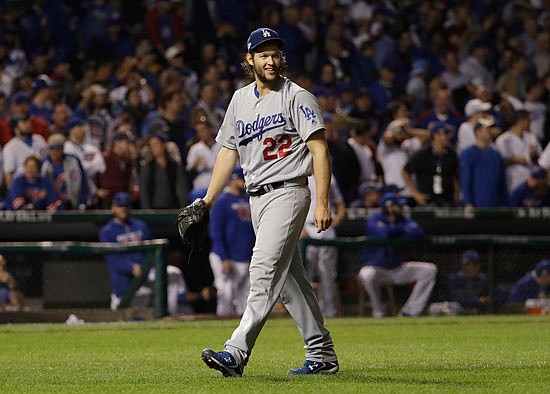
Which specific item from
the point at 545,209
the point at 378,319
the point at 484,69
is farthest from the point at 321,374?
the point at 484,69

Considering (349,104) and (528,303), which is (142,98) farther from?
(528,303)

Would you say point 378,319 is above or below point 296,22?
below

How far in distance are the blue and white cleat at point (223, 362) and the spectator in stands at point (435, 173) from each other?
349 inches

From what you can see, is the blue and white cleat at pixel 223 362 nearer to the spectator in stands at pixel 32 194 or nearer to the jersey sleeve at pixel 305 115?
the jersey sleeve at pixel 305 115

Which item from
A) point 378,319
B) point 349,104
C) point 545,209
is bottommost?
point 378,319

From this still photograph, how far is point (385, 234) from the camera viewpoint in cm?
1457

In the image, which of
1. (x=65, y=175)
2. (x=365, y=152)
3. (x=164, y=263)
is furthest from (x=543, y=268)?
(x=65, y=175)

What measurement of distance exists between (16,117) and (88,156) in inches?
38.9

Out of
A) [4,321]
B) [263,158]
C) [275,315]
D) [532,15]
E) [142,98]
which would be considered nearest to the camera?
[263,158]

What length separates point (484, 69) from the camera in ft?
64.8

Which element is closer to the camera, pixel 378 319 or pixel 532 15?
pixel 378 319

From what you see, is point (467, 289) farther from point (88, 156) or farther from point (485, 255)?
point (88, 156)

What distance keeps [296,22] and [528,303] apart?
7415 millimetres

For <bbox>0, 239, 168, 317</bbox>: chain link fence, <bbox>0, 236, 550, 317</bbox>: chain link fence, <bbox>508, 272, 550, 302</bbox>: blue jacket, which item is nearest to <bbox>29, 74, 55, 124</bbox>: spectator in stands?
<bbox>0, 236, 550, 317</bbox>: chain link fence
